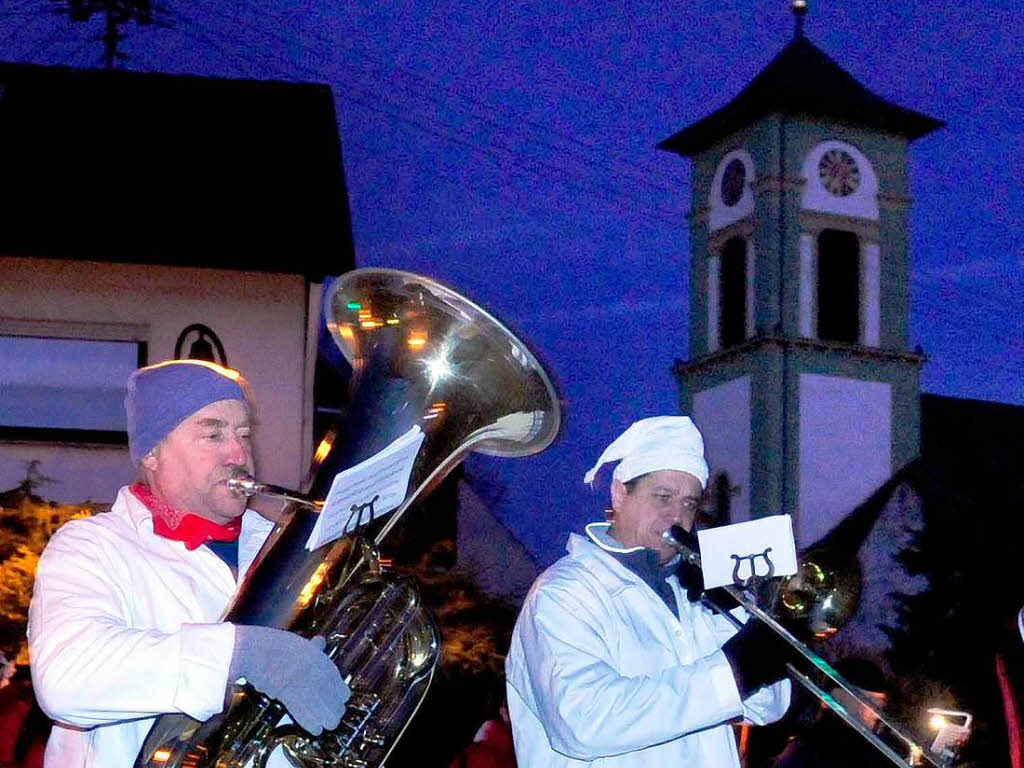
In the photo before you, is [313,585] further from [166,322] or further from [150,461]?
[166,322]

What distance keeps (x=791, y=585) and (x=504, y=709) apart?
16.9ft

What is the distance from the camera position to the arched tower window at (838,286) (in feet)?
134

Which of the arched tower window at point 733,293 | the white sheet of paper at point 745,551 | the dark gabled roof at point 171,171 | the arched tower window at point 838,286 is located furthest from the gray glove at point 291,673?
the arched tower window at point 838,286

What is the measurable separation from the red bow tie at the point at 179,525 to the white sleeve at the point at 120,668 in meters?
0.41

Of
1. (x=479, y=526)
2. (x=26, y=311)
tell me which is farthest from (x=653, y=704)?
(x=479, y=526)

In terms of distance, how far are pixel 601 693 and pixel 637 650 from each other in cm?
28

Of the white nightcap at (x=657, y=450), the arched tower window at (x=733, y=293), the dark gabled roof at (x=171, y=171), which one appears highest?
the arched tower window at (x=733, y=293)

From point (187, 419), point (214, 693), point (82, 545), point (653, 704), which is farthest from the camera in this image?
point (653, 704)

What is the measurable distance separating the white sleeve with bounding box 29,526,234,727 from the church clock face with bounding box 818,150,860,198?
130 ft

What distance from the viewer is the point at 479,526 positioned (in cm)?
2439

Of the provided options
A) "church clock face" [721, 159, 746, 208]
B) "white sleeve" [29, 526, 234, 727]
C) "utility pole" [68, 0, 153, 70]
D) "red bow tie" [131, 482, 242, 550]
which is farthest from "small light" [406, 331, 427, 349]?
"church clock face" [721, 159, 746, 208]

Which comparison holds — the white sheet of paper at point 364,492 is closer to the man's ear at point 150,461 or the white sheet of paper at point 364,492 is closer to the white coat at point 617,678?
the man's ear at point 150,461

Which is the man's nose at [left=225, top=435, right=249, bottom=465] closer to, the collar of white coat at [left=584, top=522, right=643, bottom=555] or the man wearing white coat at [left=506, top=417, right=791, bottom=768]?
the man wearing white coat at [left=506, top=417, right=791, bottom=768]

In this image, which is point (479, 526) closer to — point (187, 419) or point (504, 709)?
point (504, 709)
